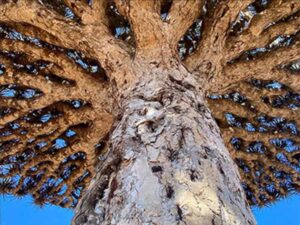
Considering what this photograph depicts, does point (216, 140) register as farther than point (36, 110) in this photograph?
No

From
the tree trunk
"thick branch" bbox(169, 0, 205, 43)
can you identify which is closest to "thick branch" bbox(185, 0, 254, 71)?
"thick branch" bbox(169, 0, 205, 43)

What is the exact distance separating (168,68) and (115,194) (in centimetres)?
149

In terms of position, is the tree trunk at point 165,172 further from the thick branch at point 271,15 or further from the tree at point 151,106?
the thick branch at point 271,15

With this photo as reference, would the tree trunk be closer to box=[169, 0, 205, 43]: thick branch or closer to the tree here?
the tree

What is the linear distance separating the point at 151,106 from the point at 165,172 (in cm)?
78

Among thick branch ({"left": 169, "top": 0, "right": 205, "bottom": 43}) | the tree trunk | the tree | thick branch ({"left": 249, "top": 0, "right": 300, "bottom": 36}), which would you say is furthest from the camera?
thick branch ({"left": 249, "top": 0, "right": 300, "bottom": 36})

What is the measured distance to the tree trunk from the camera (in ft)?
6.72

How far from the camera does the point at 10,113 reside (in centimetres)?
449

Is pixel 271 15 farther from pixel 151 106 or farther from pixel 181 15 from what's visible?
pixel 151 106

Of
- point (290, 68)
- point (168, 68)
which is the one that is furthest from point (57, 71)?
point (290, 68)

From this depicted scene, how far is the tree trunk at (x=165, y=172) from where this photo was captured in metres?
2.05

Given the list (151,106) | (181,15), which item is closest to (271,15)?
(181,15)

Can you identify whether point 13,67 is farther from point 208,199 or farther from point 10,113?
point 208,199

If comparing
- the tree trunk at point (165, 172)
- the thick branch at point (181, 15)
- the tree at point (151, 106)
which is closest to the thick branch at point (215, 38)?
the tree at point (151, 106)
